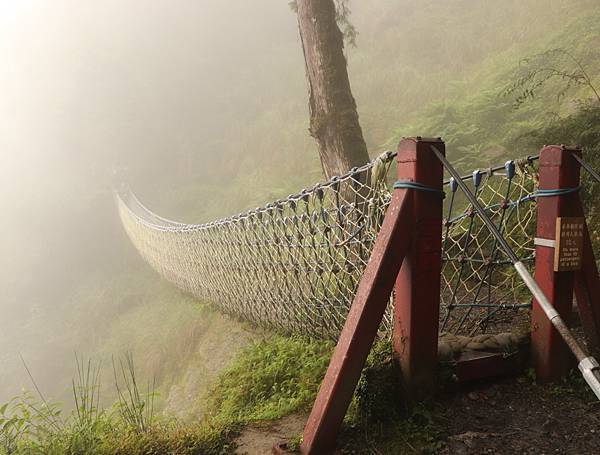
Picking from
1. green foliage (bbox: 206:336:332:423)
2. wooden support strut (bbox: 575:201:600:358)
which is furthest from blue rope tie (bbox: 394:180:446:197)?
green foliage (bbox: 206:336:332:423)

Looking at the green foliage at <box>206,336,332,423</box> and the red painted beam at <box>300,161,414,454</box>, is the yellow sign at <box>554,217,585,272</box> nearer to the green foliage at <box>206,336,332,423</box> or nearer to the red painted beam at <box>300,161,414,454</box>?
the red painted beam at <box>300,161,414,454</box>

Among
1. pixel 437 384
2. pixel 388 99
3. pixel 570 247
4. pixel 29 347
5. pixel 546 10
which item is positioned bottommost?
pixel 29 347

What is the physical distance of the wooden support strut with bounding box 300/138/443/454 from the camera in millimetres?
1403

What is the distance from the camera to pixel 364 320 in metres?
1.40

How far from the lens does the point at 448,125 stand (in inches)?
214

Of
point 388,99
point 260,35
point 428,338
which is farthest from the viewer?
point 260,35

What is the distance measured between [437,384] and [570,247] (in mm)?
690

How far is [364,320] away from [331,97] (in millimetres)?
2590

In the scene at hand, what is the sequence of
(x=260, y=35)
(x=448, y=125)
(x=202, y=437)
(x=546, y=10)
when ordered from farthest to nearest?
(x=260, y=35), (x=546, y=10), (x=448, y=125), (x=202, y=437)

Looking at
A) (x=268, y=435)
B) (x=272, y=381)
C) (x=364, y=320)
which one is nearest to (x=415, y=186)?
(x=364, y=320)

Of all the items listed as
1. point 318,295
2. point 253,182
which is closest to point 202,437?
point 318,295

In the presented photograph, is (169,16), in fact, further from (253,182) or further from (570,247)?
(570,247)

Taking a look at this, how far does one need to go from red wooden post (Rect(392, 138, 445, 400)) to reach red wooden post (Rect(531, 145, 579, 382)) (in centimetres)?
46

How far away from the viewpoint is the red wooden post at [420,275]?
1452 mm
